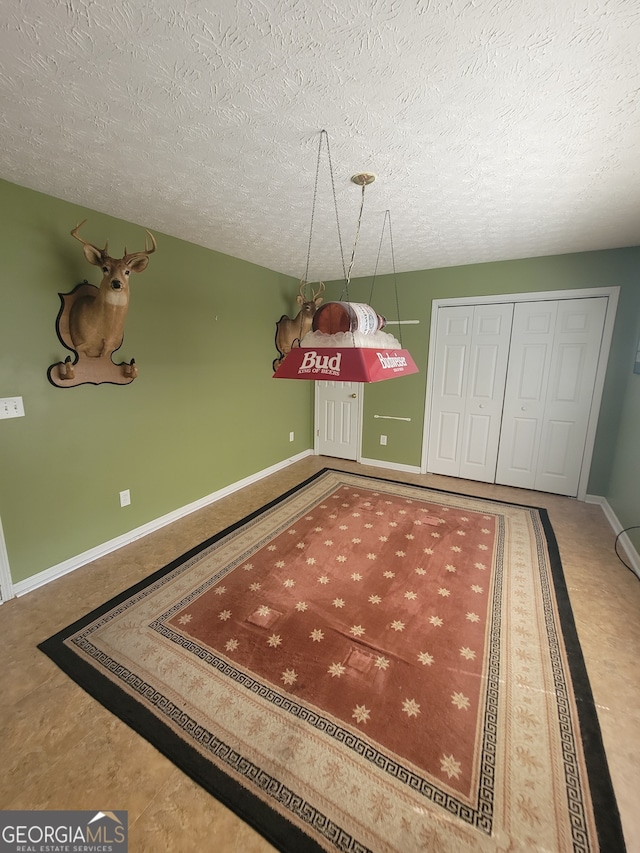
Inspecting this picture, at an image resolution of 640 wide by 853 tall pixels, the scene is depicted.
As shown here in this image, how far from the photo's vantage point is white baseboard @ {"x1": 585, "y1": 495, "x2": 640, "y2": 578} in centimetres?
249

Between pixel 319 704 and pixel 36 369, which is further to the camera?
pixel 36 369

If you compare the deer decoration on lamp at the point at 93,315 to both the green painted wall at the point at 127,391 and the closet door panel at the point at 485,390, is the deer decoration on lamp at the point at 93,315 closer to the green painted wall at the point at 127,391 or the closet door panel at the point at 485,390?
the green painted wall at the point at 127,391

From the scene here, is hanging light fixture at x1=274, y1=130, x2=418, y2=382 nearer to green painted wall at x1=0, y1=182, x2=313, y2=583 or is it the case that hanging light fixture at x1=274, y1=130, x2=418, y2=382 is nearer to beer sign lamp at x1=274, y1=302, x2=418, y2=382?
beer sign lamp at x1=274, y1=302, x2=418, y2=382

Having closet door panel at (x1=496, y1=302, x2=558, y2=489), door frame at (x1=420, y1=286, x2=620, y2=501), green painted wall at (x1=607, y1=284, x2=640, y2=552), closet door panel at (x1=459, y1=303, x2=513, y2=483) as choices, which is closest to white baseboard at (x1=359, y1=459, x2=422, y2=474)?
closet door panel at (x1=459, y1=303, x2=513, y2=483)

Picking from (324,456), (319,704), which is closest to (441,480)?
(324,456)

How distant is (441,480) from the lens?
4242 millimetres

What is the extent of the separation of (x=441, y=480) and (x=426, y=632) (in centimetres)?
253

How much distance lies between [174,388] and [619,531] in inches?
160

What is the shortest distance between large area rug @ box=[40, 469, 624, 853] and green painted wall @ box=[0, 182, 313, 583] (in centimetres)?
72

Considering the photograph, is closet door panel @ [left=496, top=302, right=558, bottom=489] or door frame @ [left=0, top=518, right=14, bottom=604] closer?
door frame @ [left=0, top=518, right=14, bottom=604]

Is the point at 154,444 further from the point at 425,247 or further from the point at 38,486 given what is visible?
the point at 425,247

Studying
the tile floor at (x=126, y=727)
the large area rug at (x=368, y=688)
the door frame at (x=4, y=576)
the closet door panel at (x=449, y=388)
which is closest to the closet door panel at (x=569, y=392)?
the closet door panel at (x=449, y=388)

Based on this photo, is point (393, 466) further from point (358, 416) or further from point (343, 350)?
point (343, 350)

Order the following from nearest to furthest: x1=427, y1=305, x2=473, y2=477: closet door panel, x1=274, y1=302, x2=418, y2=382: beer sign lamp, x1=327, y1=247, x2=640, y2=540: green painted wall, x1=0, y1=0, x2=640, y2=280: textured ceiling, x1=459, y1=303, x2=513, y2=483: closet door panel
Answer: x1=0, y1=0, x2=640, y2=280: textured ceiling
x1=274, y1=302, x2=418, y2=382: beer sign lamp
x1=327, y1=247, x2=640, y2=540: green painted wall
x1=459, y1=303, x2=513, y2=483: closet door panel
x1=427, y1=305, x2=473, y2=477: closet door panel
